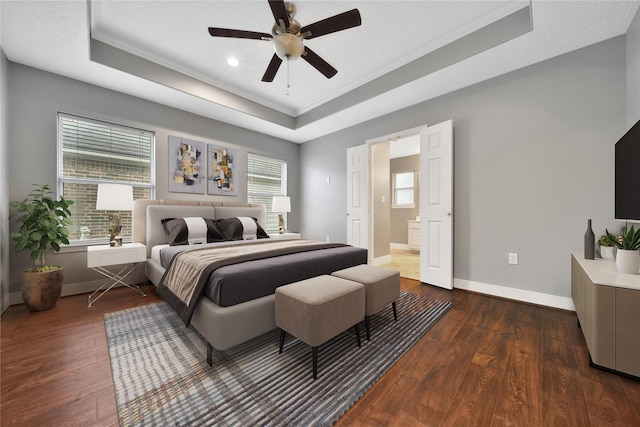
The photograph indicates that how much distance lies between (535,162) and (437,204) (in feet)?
3.59

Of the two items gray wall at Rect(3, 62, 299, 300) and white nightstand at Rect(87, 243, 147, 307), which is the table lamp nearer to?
white nightstand at Rect(87, 243, 147, 307)

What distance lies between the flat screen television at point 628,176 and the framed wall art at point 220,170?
182 inches

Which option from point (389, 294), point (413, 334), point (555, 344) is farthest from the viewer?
point (389, 294)

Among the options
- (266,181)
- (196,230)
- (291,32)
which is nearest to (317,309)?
(291,32)

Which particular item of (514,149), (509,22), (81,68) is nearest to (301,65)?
(509,22)

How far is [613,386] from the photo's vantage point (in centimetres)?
139

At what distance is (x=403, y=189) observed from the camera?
692 centimetres

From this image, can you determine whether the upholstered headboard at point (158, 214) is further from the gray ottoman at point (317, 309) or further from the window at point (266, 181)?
the gray ottoman at point (317, 309)

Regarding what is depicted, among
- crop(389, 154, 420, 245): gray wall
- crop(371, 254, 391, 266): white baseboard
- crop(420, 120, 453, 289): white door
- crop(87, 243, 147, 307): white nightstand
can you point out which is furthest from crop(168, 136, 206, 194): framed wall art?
crop(389, 154, 420, 245): gray wall

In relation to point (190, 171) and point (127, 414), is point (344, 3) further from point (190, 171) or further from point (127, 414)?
point (127, 414)

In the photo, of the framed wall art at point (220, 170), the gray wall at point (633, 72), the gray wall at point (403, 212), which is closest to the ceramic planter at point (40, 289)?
the framed wall art at point (220, 170)

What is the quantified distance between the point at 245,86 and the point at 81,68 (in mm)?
1847

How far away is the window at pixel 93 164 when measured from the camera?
295 centimetres

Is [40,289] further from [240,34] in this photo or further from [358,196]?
[358,196]
